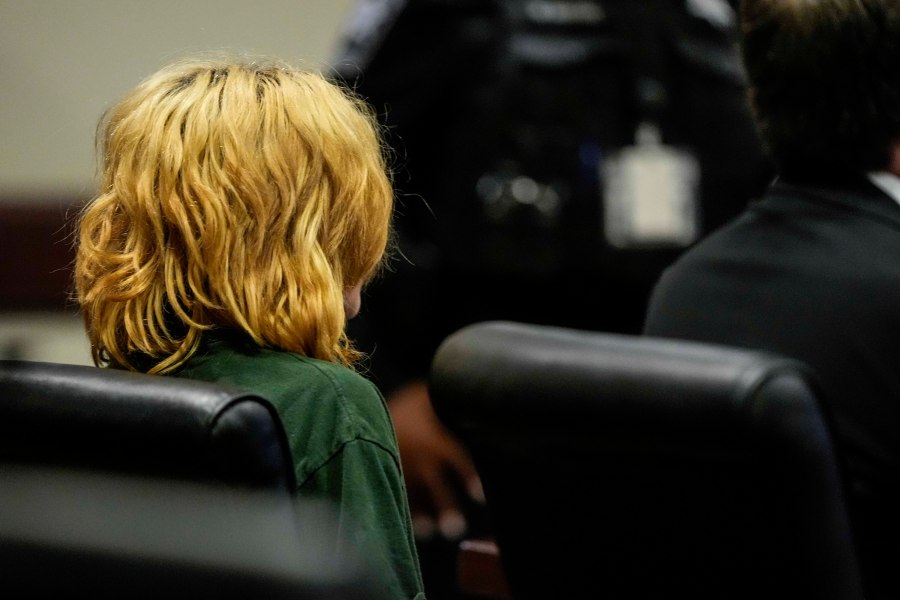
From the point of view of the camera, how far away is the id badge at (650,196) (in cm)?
290

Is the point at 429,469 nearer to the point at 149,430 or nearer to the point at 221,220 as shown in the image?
the point at 221,220

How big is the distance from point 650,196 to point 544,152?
0.86 ft

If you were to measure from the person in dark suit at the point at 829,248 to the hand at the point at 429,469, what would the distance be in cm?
111

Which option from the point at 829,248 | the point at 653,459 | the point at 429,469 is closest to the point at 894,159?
the point at 829,248

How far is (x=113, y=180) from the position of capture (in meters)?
1.06

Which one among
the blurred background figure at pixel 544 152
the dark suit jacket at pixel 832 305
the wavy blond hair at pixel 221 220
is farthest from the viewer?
the blurred background figure at pixel 544 152

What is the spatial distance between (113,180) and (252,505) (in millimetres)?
574

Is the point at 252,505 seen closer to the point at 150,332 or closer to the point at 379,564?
the point at 379,564

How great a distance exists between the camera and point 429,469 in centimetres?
252

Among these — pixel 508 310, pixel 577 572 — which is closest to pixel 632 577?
pixel 577 572

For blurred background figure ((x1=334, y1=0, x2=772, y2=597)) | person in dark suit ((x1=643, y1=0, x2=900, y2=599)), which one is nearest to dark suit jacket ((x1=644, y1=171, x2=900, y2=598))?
→ person in dark suit ((x1=643, y1=0, x2=900, y2=599))

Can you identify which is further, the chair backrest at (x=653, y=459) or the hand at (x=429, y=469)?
the hand at (x=429, y=469)

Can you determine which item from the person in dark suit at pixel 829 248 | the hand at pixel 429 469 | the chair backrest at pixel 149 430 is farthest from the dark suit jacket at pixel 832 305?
the hand at pixel 429 469

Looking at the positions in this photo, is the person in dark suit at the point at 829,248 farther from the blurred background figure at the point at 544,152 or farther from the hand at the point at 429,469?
the blurred background figure at the point at 544,152
